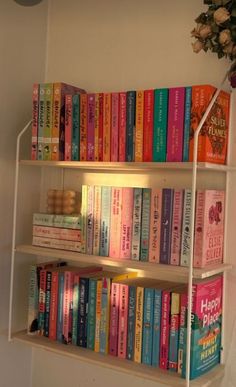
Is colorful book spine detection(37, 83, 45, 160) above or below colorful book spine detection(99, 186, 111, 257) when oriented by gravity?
above

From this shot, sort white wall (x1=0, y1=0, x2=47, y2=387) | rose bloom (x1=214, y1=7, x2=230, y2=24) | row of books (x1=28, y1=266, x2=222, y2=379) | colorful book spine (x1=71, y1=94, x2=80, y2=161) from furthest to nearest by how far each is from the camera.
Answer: white wall (x1=0, y1=0, x2=47, y2=387) < colorful book spine (x1=71, y1=94, x2=80, y2=161) < row of books (x1=28, y1=266, x2=222, y2=379) < rose bloom (x1=214, y1=7, x2=230, y2=24)

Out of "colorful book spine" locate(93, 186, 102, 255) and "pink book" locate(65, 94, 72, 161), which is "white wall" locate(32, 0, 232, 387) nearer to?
"pink book" locate(65, 94, 72, 161)

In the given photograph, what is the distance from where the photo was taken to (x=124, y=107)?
1.62m

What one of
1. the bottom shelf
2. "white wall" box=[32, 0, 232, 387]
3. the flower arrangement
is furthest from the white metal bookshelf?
"white wall" box=[32, 0, 232, 387]

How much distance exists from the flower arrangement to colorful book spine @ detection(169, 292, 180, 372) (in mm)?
679

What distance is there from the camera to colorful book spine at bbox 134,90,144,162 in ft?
5.20

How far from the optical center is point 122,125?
1628 millimetres

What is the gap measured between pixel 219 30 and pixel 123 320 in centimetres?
95

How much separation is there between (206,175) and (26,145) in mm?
739

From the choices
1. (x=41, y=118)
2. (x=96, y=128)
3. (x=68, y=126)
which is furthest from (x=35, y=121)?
(x=96, y=128)

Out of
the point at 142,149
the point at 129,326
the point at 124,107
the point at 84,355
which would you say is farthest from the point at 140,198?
the point at 84,355

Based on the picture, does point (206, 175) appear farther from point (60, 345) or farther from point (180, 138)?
point (60, 345)

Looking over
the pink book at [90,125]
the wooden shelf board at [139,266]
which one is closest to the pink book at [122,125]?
the pink book at [90,125]

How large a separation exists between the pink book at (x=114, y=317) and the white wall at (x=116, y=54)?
0.72 feet
